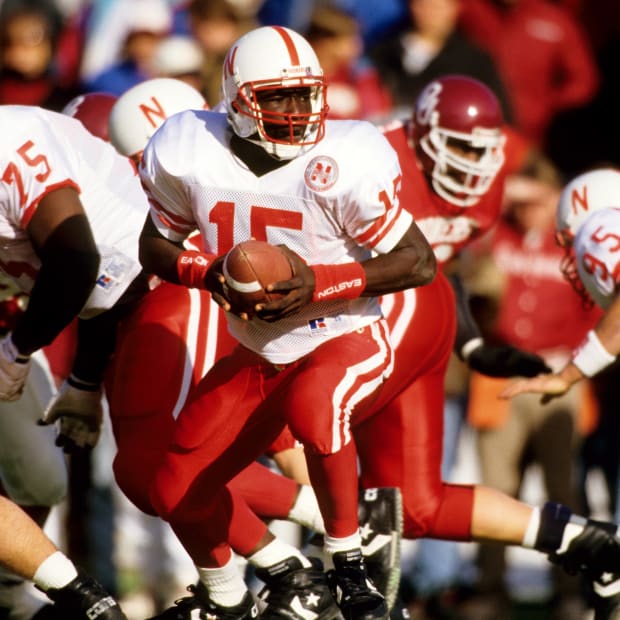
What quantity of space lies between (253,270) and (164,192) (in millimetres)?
469

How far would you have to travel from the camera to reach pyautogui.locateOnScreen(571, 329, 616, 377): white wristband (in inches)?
228

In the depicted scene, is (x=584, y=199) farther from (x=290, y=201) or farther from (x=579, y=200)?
Result: (x=290, y=201)

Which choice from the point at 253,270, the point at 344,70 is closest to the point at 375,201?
the point at 253,270

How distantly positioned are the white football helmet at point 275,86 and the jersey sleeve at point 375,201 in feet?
0.52

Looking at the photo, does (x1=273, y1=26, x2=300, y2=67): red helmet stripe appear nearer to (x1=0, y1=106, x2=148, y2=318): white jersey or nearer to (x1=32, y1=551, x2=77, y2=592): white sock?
(x1=0, y1=106, x2=148, y2=318): white jersey

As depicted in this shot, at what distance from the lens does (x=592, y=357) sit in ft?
19.1

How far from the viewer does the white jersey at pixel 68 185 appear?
5066mm

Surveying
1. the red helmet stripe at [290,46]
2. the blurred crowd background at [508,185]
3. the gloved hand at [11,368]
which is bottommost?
the blurred crowd background at [508,185]

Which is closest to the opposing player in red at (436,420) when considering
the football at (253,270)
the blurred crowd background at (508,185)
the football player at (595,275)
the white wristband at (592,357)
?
the football player at (595,275)

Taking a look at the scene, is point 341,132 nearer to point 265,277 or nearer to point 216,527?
point 265,277

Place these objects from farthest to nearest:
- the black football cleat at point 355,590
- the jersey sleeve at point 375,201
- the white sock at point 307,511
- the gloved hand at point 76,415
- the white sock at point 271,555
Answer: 1. the white sock at point 307,511
2. the gloved hand at point 76,415
3. the white sock at point 271,555
4. the black football cleat at point 355,590
5. the jersey sleeve at point 375,201

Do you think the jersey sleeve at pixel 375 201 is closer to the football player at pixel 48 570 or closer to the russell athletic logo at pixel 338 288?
the russell athletic logo at pixel 338 288

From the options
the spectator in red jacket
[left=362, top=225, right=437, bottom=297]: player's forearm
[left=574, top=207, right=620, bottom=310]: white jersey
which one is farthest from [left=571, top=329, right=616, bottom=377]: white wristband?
the spectator in red jacket

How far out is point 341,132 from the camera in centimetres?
491
